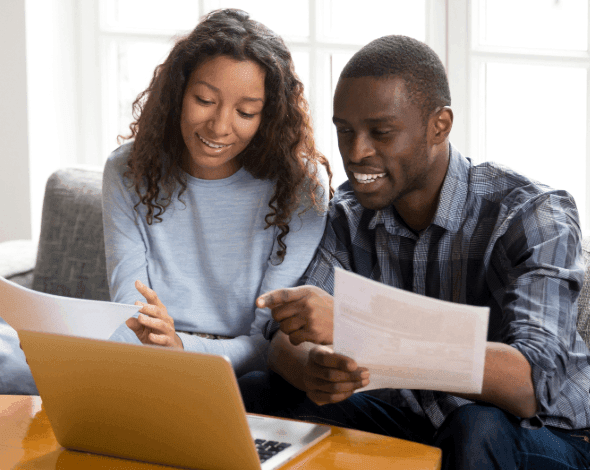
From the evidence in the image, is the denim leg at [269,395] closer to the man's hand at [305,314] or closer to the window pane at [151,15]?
the man's hand at [305,314]

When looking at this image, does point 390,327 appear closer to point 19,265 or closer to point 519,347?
point 519,347

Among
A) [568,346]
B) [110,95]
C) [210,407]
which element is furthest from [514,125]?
[210,407]

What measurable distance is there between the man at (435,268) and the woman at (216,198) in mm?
126

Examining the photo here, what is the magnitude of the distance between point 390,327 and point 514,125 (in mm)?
1748

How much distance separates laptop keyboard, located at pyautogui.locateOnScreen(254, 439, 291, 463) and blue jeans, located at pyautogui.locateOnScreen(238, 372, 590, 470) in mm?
251

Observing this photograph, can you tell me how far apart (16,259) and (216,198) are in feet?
2.55

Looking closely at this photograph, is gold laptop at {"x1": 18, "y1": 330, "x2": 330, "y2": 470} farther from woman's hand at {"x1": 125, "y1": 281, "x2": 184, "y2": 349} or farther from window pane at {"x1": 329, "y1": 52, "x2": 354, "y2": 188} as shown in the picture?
window pane at {"x1": 329, "y1": 52, "x2": 354, "y2": 188}

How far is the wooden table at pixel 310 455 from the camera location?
85 centimetres

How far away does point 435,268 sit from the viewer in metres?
1.35

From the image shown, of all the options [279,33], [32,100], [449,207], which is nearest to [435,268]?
[449,207]

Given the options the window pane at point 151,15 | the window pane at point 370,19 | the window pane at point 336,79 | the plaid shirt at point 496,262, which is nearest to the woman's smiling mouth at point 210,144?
the plaid shirt at point 496,262

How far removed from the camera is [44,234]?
1.96 meters

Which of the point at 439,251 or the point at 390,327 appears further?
the point at 439,251

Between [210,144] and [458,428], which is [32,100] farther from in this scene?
[458,428]
